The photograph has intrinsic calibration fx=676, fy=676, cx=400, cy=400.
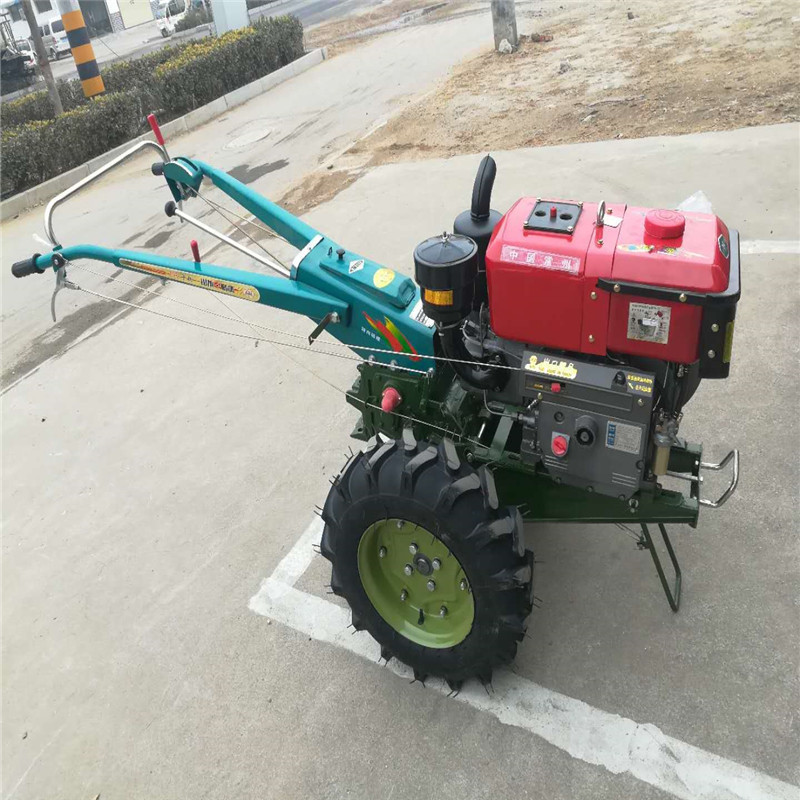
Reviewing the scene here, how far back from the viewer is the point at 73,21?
49.2 ft

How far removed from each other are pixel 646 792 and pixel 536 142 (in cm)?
732

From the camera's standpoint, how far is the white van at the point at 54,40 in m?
27.2

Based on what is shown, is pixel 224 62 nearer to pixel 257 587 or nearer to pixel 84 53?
pixel 84 53

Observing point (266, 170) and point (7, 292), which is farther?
point (266, 170)

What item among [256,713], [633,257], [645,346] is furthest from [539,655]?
[633,257]

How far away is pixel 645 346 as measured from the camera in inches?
88.9

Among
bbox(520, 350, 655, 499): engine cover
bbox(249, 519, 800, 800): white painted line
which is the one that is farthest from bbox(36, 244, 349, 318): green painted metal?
bbox(249, 519, 800, 800): white painted line

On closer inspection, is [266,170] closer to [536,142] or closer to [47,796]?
[536,142]

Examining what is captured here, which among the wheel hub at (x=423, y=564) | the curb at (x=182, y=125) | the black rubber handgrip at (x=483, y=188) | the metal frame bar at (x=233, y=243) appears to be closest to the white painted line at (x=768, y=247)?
the black rubber handgrip at (x=483, y=188)

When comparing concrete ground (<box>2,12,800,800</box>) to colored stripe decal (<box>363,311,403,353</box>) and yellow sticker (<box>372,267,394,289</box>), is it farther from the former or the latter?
yellow sticker (<box>372,267,394,289</box>)

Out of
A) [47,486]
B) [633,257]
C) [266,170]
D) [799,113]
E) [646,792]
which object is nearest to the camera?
[633,257]

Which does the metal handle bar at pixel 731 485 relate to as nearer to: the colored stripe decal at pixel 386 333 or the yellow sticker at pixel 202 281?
the colored stripe decal at pixel 386 333

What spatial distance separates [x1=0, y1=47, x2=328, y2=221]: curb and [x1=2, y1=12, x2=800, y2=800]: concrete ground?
508 centimetres

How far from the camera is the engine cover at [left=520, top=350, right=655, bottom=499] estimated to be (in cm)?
230
